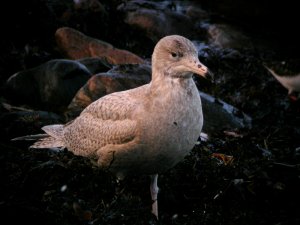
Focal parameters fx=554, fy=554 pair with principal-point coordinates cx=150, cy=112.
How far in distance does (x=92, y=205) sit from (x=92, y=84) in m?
3.28

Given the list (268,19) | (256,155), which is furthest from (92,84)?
(268,19)

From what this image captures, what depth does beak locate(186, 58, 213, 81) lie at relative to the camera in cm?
467

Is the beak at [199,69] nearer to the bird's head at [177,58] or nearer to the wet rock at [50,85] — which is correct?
the bird's head at [177,58]

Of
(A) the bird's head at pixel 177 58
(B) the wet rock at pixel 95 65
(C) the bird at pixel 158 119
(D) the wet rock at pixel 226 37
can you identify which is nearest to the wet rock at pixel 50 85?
(B) the wet rock at pixel 95 65

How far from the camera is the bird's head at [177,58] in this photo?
15.7 ft

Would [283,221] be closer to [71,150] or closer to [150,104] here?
[150,104]

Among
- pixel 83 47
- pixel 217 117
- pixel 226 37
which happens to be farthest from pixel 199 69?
pixel 226 37

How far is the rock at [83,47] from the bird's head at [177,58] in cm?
488

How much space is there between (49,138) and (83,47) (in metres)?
4.09

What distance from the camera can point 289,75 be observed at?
988 centimetres

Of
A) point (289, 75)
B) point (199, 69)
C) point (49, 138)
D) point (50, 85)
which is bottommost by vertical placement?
point (289, 75)

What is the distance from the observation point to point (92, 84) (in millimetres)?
7551

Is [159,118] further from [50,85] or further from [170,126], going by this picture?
[50,85]

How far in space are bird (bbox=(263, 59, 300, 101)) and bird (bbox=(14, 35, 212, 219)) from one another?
527 cm
